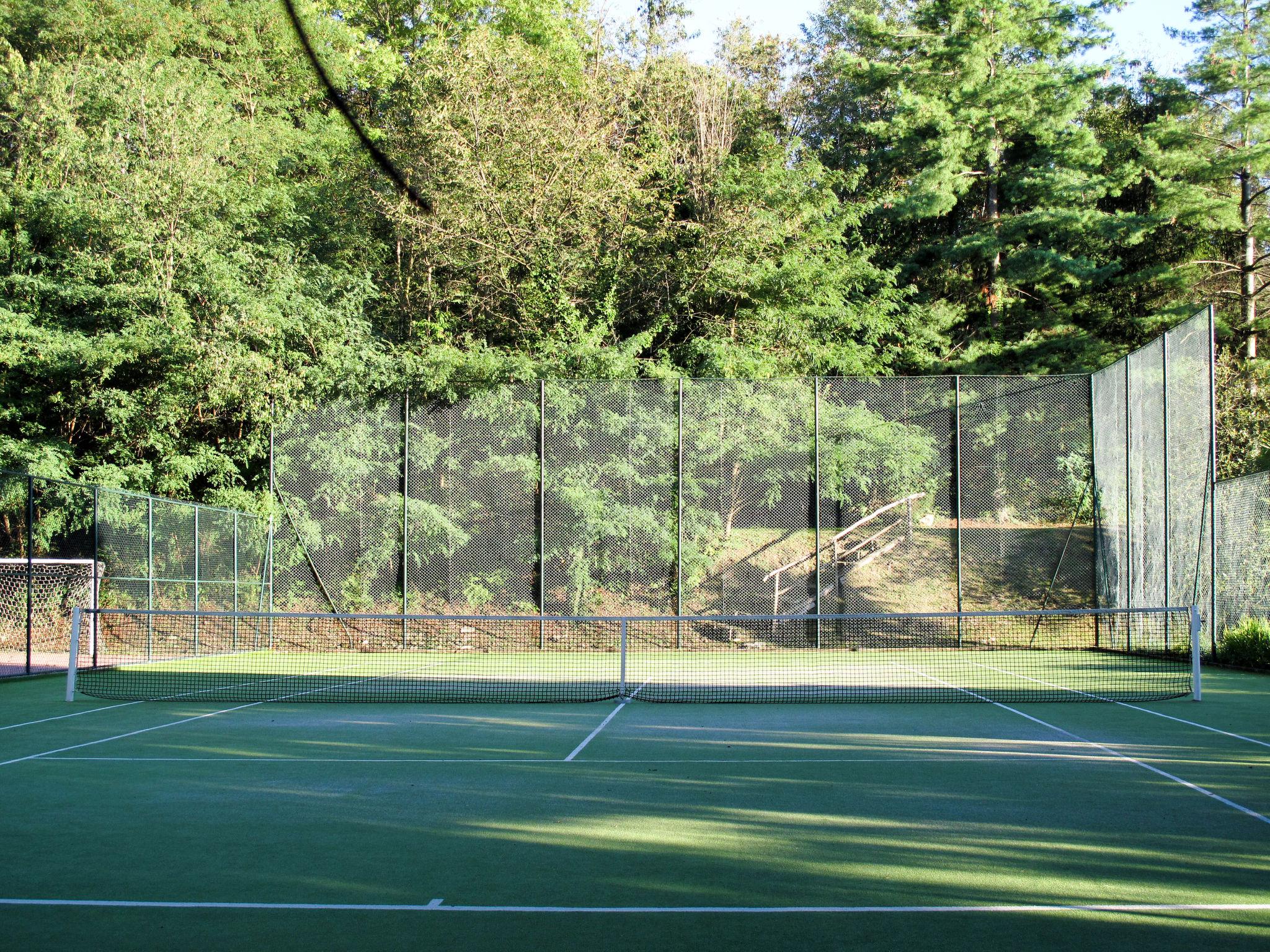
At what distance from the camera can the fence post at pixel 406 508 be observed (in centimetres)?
1617

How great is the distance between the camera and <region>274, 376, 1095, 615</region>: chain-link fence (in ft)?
52.4

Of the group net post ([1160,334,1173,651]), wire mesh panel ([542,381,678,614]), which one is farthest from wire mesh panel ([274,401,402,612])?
net post ([1160,334,1173,651])

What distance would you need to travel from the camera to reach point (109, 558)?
1423cm

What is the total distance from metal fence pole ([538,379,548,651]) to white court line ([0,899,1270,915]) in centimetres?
1174

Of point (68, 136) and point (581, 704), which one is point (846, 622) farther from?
point (68, 136)

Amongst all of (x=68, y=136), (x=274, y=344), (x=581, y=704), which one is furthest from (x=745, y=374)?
(x=68, y=136)

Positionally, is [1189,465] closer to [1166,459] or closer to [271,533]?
[1166,459]

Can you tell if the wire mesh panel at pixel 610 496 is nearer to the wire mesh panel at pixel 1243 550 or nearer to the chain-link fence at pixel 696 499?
the chain-link fence at pixel 696 499

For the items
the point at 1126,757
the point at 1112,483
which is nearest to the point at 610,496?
the point at 1112,483

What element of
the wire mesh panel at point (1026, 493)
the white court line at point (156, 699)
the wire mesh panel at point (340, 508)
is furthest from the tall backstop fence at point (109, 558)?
the wire mesh panel at point (1026, 493)

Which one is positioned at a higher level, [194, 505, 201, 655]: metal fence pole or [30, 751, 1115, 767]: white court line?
[194, 505, 201, 655]: metal fence pole

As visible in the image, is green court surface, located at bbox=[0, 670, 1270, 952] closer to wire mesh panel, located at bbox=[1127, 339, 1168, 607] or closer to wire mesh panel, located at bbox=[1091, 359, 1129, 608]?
A: wire mesh panel, located at bbox=[1127, 339, 1168, 607]

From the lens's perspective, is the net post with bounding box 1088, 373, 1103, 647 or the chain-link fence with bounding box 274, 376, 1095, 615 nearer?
the net post with bounding box 1088, 373, 1103, 647

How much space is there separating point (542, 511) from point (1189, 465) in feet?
28.6
